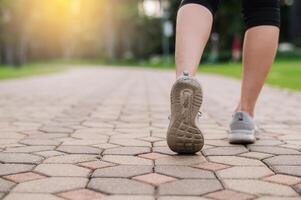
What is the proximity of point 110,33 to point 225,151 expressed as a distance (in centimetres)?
5000

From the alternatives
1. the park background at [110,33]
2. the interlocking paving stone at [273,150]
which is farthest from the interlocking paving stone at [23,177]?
the park background at [110,33]

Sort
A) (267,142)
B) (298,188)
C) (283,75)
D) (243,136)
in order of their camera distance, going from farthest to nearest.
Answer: (283,75), (267,142), (243,136), (298,188)

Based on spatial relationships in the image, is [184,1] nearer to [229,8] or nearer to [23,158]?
[23,158]

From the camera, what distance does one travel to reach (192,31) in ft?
8.64

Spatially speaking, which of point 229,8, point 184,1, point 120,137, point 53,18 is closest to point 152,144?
point 120,137

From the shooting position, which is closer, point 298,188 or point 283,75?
point 298,188

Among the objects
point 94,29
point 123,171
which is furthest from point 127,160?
point 94,29

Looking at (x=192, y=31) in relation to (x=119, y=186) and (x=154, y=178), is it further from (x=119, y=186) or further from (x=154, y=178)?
(x=119, y=186)

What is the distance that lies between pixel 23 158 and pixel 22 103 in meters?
3.92

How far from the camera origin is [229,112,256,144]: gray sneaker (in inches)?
113

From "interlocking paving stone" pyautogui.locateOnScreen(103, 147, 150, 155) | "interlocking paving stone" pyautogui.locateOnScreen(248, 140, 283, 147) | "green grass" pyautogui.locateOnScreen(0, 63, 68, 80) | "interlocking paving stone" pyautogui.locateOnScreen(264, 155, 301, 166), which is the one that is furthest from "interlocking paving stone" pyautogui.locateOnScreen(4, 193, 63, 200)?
"green grass" pyautogui.locateOnScreen(0, 63, 68, 80)

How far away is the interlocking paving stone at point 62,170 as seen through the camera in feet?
7.14

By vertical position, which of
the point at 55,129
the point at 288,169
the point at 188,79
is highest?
the point at 188,79

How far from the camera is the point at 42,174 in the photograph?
2176 mm
